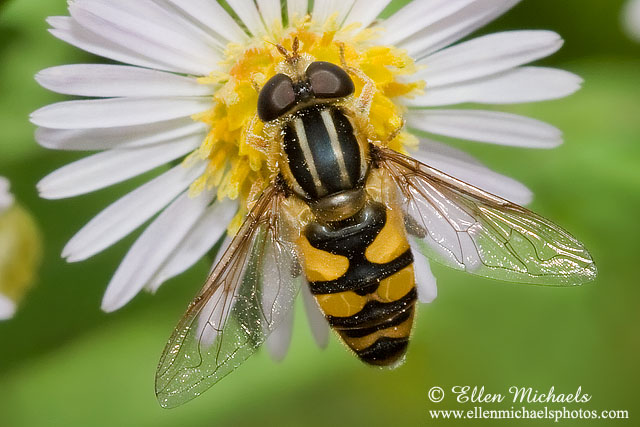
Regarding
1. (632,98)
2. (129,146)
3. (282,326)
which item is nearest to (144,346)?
(282,326)

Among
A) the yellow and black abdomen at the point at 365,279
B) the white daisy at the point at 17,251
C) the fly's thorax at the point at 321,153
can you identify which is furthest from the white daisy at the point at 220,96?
the white daisy at the point at 17,251

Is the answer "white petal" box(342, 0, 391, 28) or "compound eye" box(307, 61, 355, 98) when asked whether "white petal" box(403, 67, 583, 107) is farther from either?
"compound eye" box(307, 61, 355, 98)

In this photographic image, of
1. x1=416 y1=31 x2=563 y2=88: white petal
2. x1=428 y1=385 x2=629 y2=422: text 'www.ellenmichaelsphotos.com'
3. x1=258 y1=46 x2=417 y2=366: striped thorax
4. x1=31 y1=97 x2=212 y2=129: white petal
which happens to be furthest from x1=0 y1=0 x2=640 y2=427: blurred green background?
x1=258 y1=46 x2=417 y2=366: striped thorax

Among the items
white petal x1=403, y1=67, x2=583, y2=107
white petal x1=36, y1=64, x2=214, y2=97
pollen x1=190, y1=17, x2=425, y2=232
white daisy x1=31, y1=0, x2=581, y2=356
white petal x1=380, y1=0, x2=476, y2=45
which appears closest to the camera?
white petal x1=36, y1=64, x2=214, y2=97

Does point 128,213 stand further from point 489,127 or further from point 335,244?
point 489,127

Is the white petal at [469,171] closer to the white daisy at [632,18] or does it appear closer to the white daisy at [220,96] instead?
the white daisy at [220,96]

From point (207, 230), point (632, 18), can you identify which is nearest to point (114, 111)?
point (207, 230)

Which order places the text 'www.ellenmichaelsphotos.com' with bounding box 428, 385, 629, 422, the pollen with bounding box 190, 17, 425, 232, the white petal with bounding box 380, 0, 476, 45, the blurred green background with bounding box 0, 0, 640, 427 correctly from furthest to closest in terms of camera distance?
1. the text 'www.ellenmichaelsphotos.com' with bounding box 428, 385, 629, 422
2. the blurred green background with bounding box 0, 0, 640, 427
3. the white petal with bounding box 380, 0, 476, 45
4. the pollen with bounding box 190, 17, 425, 232
